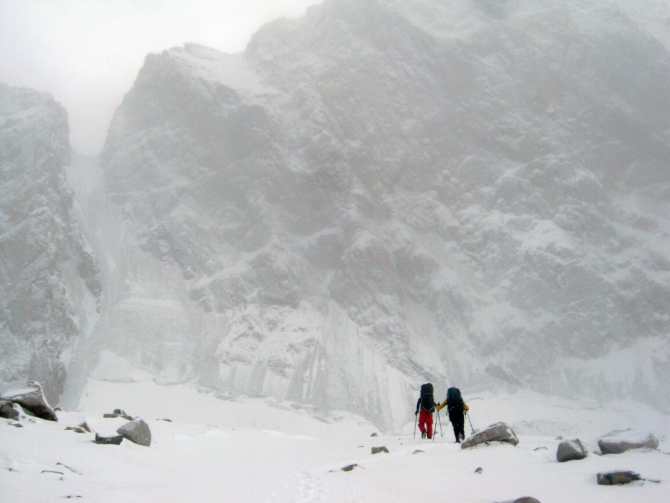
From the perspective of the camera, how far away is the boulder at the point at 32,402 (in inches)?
540

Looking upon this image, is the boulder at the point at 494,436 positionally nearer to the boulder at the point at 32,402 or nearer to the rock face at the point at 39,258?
the boulder at the point at 32,402

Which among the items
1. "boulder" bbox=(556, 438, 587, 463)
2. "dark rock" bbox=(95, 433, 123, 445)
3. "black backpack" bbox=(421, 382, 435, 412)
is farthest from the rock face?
"boulder" bbox=(556, 438, 587, 463)

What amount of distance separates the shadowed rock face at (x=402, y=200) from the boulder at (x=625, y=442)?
58571 millimetres

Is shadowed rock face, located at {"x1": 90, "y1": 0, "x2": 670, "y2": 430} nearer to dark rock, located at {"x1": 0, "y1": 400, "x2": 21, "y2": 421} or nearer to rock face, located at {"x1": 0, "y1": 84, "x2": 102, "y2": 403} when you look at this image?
rock face, located at {"x1": 0, "y1": 84, "x2": 102, "y2": 403}

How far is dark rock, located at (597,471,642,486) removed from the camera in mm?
7027

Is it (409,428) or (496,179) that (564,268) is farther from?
(409,428)

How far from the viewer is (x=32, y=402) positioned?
13922mm

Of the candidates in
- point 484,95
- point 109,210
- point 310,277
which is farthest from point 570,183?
point 109,210

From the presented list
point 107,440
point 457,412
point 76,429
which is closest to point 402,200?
point 457,412

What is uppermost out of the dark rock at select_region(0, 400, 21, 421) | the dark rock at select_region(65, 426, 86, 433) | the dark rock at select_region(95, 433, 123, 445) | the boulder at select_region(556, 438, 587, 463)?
the boulder at select_region(556, 438, 587, 463)

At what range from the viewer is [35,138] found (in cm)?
9350

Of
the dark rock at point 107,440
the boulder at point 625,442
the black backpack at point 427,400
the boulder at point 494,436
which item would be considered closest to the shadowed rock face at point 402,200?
the black backpack at point 427,400

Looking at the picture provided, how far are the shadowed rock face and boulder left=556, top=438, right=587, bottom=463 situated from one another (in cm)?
6041

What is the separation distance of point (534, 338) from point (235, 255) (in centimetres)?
5219
